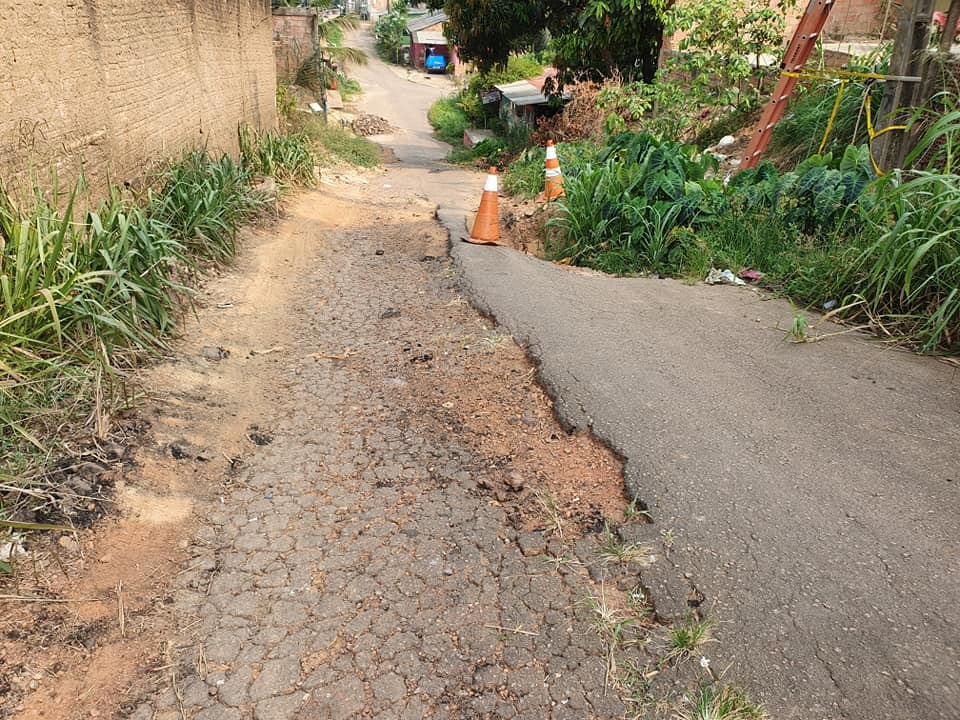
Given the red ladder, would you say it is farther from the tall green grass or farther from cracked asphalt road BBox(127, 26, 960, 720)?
the tall green grass

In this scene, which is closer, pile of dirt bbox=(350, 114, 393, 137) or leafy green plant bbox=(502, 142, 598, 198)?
leafy green plant bbox=(502, 142, 598, 198)

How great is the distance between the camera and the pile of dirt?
68.8ft

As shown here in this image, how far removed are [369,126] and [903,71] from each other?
1826cm

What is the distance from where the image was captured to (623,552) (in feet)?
7.88

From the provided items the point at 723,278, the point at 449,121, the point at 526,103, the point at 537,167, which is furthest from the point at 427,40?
the point at 723,278

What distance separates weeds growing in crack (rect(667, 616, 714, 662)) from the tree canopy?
37.7ft

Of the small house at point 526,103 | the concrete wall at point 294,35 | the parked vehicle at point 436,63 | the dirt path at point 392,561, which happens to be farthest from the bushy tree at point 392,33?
the dirt path at point 392,561

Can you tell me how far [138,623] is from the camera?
221 centimetres

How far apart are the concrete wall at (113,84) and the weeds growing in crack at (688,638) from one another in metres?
3.82

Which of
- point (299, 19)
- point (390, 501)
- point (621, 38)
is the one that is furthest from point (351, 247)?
point (299, 19)

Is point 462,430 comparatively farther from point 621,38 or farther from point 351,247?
point 621,38

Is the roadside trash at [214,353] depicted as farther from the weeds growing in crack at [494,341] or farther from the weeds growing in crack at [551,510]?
the weeds growing in crack at [551,510]

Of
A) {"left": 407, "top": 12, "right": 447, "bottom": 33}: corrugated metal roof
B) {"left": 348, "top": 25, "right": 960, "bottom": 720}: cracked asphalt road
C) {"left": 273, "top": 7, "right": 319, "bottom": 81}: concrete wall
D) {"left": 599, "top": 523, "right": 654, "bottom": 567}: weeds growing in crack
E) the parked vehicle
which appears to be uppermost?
{"left": 407, "top": 12, "right": 447, "bottom": 33}: corrugated metal roof

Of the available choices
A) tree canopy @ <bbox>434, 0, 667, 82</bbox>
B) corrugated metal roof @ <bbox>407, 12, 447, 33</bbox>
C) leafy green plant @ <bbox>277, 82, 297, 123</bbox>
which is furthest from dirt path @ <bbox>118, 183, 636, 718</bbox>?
corrugated metal roof @ <bbox>407, 12, 447, 33</bbox>
